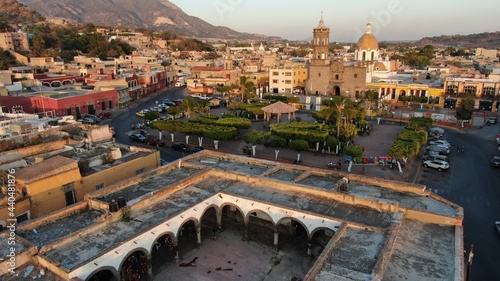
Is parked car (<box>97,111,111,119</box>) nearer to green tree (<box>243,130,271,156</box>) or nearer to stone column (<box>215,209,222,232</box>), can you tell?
green tree (<box>243,130,271,156</box>)

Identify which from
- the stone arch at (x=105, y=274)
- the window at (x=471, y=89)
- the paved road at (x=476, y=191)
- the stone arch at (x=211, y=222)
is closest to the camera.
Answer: the stone arch at (x=105, y=274)

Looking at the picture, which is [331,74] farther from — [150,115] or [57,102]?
[57,102]

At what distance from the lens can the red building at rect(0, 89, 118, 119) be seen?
4234cm

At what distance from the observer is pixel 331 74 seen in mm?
60562

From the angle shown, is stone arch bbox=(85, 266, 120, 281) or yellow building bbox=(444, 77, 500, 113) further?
yellow building bbox=(444, 77, 500, 113)

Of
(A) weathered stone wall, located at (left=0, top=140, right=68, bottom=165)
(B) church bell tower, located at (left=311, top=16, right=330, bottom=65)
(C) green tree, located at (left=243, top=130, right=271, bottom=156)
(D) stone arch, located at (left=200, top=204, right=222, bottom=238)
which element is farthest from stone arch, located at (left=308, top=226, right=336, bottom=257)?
(B) church bell tower, located at (left=311, top=16, right=330, bottom=65)

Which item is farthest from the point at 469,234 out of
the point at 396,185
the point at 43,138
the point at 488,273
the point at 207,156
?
the point at 43,138

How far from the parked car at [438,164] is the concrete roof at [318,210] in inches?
493

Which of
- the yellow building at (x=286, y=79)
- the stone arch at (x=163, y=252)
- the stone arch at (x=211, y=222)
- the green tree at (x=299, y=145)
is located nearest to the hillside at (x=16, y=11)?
the yellow building at (x=286, y=79)

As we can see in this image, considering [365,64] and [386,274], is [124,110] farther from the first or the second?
[386,274]

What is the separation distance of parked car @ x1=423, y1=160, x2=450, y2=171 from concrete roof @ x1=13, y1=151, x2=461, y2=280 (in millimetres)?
12514

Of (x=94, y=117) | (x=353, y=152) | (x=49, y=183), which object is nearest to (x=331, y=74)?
(x=353, y=152)

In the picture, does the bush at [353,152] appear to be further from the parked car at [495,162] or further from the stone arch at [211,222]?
the stone arch at [211,222]

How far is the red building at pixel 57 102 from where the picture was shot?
4234 cm
